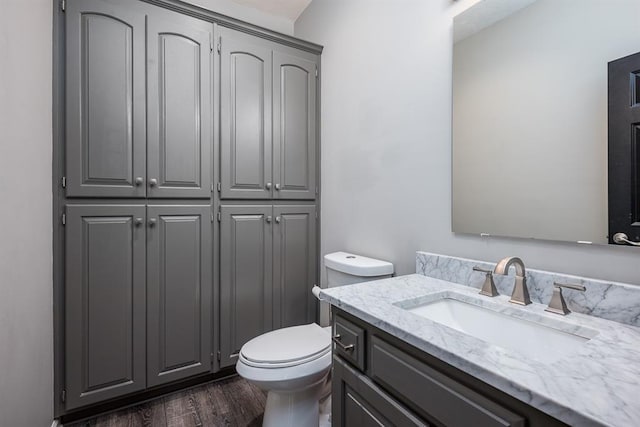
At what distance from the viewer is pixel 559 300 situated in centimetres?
88

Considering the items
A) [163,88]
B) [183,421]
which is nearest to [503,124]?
[163,88]

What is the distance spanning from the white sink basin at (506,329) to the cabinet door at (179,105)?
1381 millimetres

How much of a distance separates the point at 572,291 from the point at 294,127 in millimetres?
1711

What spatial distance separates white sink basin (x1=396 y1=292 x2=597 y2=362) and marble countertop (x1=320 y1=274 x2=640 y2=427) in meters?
0.02

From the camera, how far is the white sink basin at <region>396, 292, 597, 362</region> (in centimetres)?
80

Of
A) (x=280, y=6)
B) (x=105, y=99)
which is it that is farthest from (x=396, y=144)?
(x=280, y=6)

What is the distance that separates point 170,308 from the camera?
171 cm

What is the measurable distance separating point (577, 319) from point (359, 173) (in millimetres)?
1212

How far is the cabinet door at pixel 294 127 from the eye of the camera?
203 centimetres

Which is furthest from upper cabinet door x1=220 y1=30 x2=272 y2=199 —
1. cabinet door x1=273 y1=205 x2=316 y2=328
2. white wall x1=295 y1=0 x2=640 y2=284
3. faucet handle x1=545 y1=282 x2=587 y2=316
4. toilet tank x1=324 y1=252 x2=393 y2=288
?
faucet handle x1=545 y1=282 x2=587 y2=316

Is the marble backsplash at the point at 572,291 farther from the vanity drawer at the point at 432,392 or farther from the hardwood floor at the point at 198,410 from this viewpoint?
the hardwood floor at the point at 198,410

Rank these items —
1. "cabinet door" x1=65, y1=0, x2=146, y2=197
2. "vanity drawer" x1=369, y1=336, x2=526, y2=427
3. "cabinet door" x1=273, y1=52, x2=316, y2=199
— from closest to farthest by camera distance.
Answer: "vanity drawer" x1=369, y1=336, x2=526, y2=427
"cabinet door" x1=65, y1=0, x2=146, y2=197
"cabinet door" x1=273, y1=52, x2=316, y2=199

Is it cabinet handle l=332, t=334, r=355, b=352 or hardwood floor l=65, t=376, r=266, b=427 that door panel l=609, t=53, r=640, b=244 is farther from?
hardwood floor l=65, t=376, r=266, b=427

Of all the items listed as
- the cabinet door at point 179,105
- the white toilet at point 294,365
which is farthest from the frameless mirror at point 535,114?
the cabinet door at point 179,105
